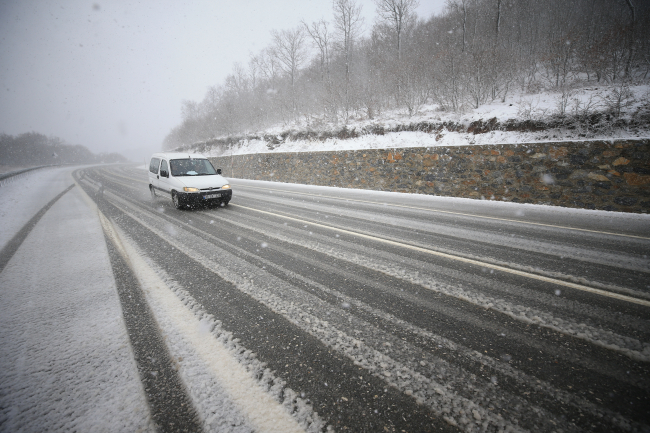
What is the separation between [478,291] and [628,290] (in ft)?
5.73

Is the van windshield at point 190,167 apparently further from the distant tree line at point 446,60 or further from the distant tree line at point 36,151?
the distant tree line at point 36,151

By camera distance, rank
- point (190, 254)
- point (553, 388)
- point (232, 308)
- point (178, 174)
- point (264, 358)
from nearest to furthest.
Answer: point (553, 388) → point (264, 358) → point (232, 308) → point (190, 254) → point (178, 174)

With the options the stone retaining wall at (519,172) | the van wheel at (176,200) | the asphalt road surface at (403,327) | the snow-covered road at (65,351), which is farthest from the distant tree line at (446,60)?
the snow-covered road at (65,351)

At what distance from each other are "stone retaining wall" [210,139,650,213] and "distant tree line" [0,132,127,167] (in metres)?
81.9

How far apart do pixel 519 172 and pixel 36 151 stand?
103947 mm

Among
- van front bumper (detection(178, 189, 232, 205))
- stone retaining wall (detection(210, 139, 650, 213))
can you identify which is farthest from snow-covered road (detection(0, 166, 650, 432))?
van front bumper (detection(178, 189, 232, 205))

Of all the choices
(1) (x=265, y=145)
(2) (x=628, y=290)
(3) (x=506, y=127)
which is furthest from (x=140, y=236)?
(1) (x=265, y=145)

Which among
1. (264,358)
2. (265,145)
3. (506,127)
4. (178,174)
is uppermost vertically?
(265,145)

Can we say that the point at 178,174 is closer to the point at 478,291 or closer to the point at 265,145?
the point at 478,291

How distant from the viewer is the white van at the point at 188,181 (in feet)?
25.5

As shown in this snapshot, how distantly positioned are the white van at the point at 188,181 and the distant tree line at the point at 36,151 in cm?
7708

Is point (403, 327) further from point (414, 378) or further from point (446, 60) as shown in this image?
point (446, 60)

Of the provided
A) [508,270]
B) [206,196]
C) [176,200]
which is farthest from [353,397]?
[176,200]

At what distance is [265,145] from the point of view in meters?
20.9
